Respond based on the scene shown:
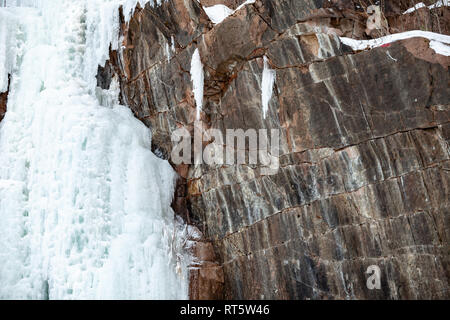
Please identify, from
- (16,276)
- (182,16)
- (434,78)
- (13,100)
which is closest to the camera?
(434,78)

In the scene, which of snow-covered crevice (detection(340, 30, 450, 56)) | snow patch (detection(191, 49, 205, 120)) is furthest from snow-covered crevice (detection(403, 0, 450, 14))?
snow patch (detection(191, 49, 205, 120))

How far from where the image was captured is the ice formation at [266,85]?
7.89m

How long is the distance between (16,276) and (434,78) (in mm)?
7610

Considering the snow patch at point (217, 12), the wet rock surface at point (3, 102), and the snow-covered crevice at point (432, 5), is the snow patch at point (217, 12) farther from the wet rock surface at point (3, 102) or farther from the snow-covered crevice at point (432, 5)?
the wet rock surface at point (3, 102)

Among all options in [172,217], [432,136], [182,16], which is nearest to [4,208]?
[172,217]

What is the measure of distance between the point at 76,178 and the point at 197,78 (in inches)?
116

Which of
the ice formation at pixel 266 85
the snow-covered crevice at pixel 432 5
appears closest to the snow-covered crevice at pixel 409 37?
the snow-covered crevice at pixel 432 5

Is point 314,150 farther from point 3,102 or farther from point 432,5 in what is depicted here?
point 3,102

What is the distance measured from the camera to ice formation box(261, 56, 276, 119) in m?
7.89

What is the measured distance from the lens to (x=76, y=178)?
28.1 feet

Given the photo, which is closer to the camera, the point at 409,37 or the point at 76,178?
the point at 409,37

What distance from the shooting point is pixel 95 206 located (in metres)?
8.41

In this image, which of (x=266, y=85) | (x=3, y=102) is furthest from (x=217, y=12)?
(x=3, y=102)
